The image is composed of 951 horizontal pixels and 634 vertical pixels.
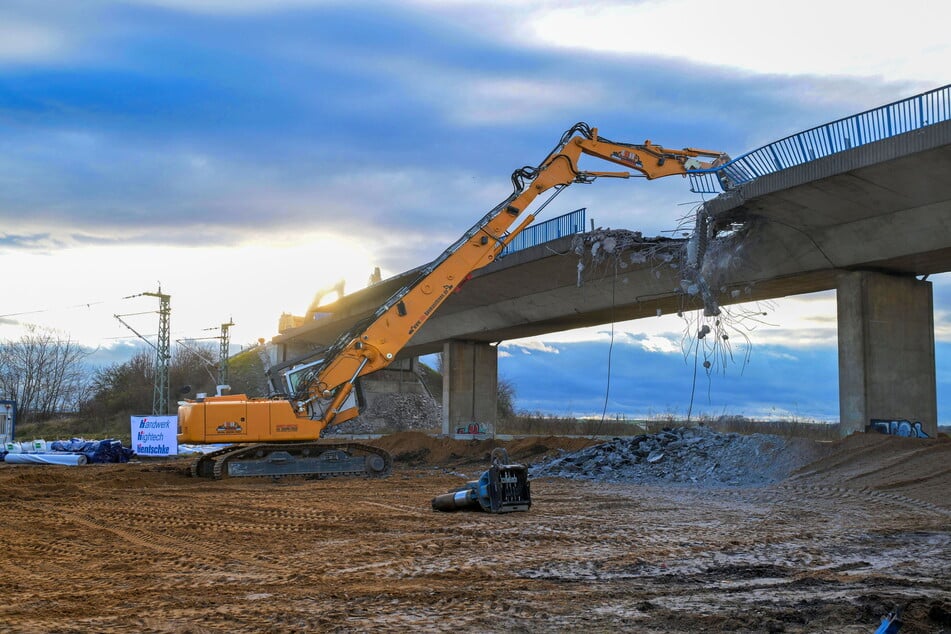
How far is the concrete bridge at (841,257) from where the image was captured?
1756cm

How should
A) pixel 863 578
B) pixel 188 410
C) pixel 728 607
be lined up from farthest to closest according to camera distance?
1. pixel 188 410
2. pixel 863 578
3. pixel 728 607

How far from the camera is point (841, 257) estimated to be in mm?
19984

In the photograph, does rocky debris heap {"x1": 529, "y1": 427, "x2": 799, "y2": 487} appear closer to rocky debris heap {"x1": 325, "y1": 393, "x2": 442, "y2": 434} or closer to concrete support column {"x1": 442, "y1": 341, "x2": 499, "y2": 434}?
concrete support column {"x1": 442, "y1": 341, "x2": 499, "y2": 434}

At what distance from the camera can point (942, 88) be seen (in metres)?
15.9

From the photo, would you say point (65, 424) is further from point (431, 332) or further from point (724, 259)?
point (724, 259)

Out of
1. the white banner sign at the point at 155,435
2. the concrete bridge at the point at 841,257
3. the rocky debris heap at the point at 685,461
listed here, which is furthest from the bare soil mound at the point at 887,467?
the white banner sign at the point at 155,435

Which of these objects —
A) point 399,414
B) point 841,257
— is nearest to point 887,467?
point 841,257

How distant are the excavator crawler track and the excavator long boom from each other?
893 mm

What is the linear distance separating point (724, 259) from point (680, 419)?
1502cm

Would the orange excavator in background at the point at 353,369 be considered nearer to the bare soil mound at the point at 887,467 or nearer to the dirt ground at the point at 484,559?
the dirt ground at the point at 484,559

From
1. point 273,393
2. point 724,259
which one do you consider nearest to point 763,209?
point 724,259

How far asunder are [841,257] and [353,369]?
1131 centimetres

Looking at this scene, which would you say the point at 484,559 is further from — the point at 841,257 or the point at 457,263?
the point at 841,257

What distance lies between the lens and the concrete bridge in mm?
17562
